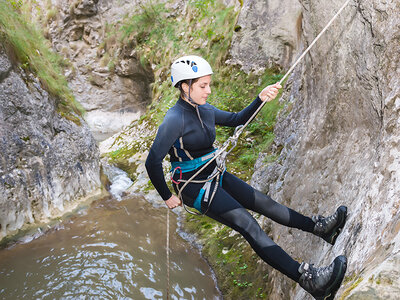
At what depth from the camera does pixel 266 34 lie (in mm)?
11711

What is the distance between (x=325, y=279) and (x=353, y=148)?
4.84 ft

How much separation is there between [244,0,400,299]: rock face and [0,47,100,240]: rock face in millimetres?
5448

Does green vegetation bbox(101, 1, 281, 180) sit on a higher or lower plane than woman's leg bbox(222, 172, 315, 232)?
higher

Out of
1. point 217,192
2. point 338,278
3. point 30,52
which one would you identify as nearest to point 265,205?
point 217,192

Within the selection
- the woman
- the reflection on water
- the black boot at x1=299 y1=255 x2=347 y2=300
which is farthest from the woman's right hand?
the reflection on water

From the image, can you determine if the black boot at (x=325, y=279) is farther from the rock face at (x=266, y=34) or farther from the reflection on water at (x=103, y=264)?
the rock face at (x=266, y=34)

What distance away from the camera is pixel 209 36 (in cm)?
1453

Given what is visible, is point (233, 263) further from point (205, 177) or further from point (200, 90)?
point (200, 90)

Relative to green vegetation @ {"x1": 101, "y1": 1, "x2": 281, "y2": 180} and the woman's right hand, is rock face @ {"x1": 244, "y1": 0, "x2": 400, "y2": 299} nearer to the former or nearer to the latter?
the woman's right hand

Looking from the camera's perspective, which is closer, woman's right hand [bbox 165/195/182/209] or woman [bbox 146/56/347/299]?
woman [bbox 146/56/347/299]

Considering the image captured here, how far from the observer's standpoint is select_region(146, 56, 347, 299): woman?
3291 mm

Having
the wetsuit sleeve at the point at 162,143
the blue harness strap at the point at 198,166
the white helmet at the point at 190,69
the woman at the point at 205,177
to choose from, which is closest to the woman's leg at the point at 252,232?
the woman at the point at 205,177

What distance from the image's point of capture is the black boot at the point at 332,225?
10.6 ft

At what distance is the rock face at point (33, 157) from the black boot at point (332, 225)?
638cm
